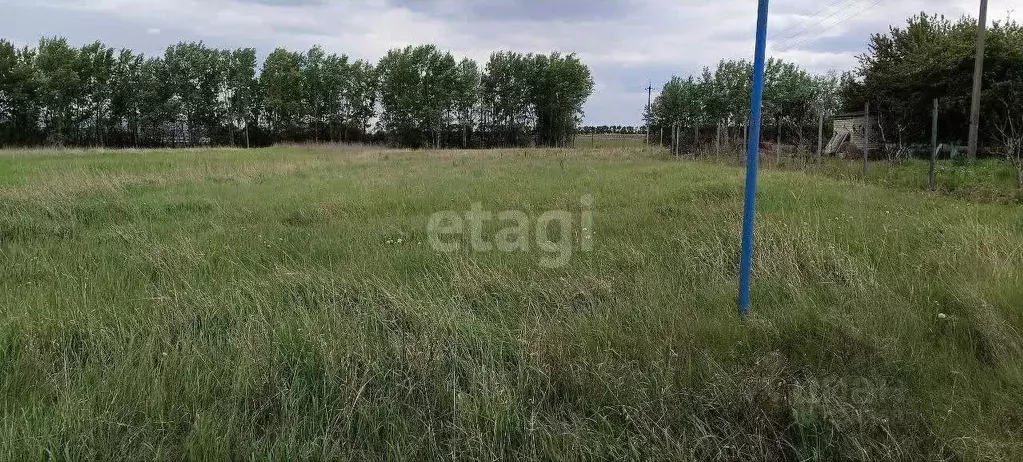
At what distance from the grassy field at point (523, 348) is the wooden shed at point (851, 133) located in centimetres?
1645

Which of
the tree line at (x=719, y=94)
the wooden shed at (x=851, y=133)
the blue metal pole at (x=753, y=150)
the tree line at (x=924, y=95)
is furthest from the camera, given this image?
the tree line at (x=719, y=94)

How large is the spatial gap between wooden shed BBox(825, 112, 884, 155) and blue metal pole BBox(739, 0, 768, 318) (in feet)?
59.3

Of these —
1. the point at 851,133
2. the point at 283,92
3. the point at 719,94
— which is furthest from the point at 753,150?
the point at 283,92

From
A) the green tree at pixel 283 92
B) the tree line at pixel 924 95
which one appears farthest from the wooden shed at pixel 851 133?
the green tree at pixel 283 92

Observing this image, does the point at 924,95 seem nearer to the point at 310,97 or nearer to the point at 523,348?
the point at 523,348

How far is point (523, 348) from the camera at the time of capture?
2.95 m

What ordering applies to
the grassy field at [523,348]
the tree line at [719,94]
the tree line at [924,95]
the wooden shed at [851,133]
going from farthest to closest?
the tree line at [719,94] < the wooden shed at [851,133] < the tree line at [924,95] < the grassy field at [523,348]

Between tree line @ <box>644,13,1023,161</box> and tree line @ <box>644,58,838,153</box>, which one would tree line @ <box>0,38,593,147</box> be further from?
tree line @ <box>644,13,1023,161</box>

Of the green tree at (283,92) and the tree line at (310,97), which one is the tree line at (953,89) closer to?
the tree line at (310,97)

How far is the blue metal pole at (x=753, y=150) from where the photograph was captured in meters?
3.05

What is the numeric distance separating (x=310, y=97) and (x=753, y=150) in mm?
A: 51990

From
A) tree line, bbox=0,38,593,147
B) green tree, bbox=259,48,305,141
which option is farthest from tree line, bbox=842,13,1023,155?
green tree, bbox=259,48,305,141

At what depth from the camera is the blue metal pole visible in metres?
3.05

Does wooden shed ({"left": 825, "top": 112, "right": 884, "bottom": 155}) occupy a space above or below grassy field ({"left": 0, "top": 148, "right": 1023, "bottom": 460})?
above
